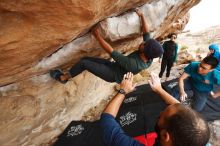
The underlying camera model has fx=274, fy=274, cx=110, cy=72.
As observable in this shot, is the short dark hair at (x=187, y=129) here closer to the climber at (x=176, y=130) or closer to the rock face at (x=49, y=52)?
the climber at (x=176, y=130)

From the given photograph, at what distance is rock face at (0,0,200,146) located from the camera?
2727mm

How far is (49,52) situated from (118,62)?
100 centimetres

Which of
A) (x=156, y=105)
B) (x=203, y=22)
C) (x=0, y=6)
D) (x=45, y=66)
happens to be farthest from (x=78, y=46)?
(x=203, y=22)

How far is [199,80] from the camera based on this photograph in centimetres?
480

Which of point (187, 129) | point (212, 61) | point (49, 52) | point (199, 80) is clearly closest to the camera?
point (187, 129)

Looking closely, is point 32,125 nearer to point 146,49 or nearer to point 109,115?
point 146,49

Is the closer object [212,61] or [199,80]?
[212,61]

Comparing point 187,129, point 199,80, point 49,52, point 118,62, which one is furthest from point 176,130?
point 199,80

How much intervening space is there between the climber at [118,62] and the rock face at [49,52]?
179 millimetres

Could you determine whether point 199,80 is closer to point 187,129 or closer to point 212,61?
point 212,61

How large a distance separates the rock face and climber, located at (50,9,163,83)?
0.59 feet

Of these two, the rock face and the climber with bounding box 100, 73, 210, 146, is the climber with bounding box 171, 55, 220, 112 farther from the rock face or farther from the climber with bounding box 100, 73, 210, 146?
the climber with bounding box 100, 73, 210, 146

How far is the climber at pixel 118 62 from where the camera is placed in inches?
152

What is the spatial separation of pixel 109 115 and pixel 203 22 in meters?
22.4
